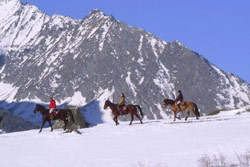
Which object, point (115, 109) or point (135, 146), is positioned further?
point (115, 109)

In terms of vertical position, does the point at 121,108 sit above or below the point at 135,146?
above

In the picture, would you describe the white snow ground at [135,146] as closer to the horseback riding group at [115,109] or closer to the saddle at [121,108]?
the horseback riding group at [115,109]

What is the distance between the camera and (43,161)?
2183 cm

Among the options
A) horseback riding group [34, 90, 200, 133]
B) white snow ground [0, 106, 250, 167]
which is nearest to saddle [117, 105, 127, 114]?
horseback riding group [34, 90, 200, 133]

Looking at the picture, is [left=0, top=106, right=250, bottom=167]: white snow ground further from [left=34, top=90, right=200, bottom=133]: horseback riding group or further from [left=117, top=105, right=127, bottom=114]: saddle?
[left=117, top=105, right=127, bottom=114]: saddle

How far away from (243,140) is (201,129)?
22.3 feet

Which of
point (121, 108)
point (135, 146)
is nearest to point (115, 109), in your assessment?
point (121, 108)

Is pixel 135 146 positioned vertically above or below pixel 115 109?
below

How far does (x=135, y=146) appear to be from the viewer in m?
25.4

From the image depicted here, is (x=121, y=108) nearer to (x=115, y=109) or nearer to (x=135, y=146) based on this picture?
(x=115, y=109)

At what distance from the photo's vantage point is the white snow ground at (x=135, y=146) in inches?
810

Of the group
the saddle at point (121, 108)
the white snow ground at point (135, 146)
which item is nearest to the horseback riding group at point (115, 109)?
the saddle at point (121, 108)

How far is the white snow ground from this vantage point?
67.5 feet

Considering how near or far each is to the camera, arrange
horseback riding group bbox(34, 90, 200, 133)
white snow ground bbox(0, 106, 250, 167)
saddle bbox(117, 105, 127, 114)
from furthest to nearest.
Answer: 1. saddle bbox(117, 105, 127, 114)
2. horseback riding group bbox(34, 90, 200, 133)
3. white snow ground bbox(0, 106, 250, 167)
